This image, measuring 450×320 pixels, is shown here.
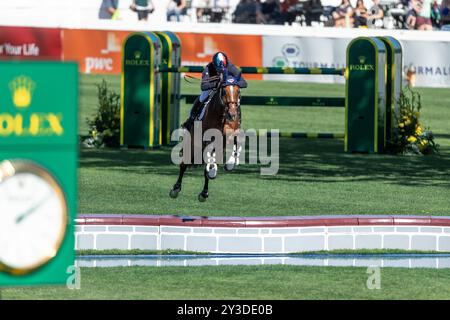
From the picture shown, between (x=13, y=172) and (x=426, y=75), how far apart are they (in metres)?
32.2

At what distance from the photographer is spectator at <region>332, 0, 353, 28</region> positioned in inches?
1502

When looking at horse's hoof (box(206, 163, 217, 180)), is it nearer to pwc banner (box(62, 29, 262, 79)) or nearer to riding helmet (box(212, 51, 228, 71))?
riding helmet (box(212, 51, 228, 71))

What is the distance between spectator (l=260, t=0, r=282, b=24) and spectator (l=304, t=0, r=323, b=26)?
2.89 feet

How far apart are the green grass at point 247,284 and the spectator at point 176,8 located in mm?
28433

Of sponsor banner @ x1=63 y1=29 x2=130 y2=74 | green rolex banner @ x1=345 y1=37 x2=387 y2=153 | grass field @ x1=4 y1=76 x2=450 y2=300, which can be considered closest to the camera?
grass field @ x1=4 y1=76 x2=450 y2=300

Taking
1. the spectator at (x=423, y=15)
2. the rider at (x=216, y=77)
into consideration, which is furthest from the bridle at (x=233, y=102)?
the spectator at (x=423, y=15)

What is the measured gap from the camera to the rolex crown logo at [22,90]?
5.00 m

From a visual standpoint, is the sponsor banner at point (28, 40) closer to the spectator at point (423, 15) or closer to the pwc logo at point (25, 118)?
the spectator at point (423, 15)

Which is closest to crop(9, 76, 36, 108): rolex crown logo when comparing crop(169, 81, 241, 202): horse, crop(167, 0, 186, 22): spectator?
crop(169, 81, 241, 202): horse

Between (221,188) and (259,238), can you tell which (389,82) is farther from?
(259,238)

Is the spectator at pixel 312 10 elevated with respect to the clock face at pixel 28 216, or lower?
elevated

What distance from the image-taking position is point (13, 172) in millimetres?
4941

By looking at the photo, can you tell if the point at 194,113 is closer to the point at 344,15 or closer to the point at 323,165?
the point at 323,165
